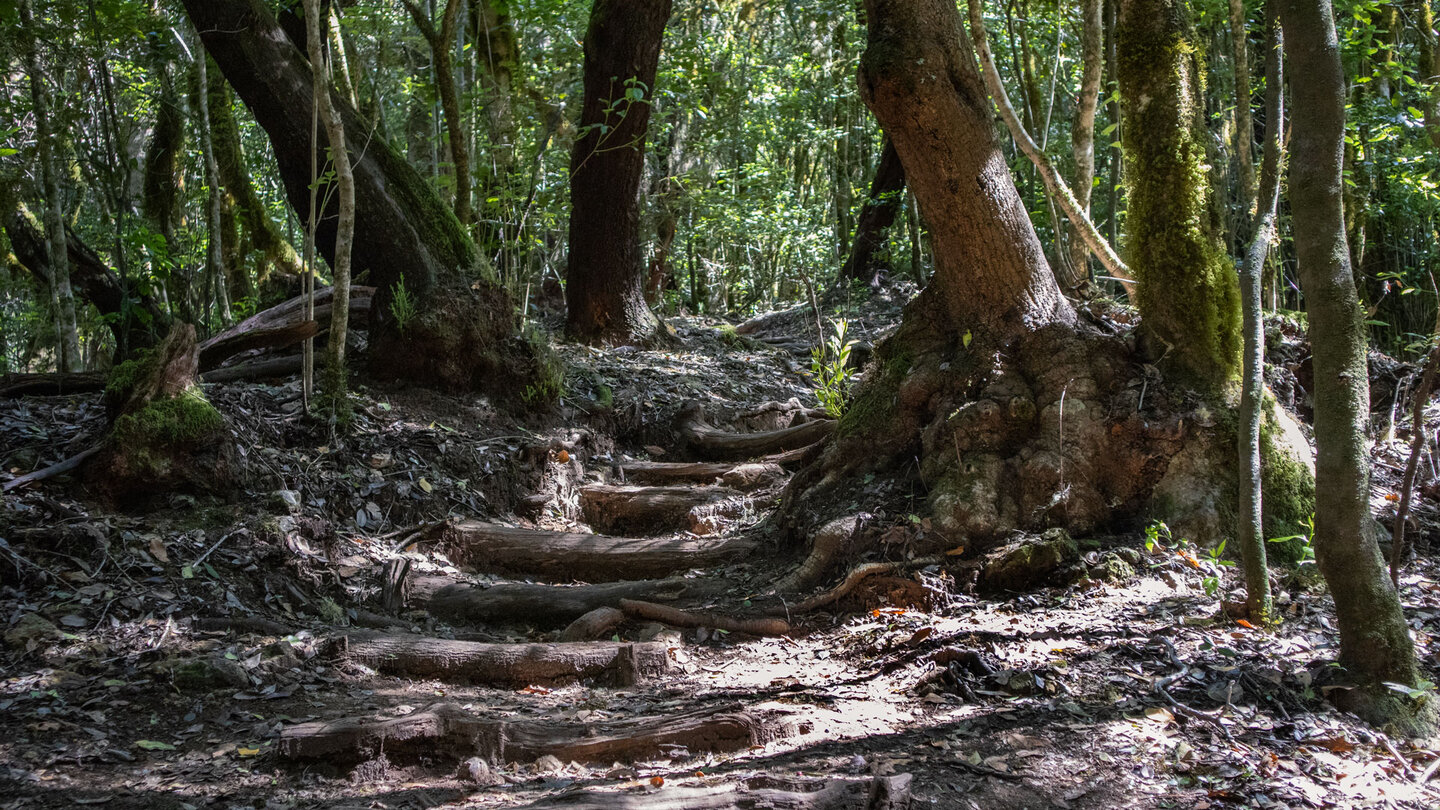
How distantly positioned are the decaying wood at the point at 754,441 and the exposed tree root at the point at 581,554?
5.23 ft

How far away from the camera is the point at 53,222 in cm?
693

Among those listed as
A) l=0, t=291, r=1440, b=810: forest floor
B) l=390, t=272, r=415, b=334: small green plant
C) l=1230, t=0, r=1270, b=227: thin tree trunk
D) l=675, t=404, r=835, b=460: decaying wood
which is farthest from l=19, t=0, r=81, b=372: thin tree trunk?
l=1230, t=0, r=1270, b=227: thin tree trunk

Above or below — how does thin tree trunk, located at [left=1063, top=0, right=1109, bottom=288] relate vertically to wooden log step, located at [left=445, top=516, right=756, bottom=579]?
above

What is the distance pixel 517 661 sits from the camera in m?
3.78

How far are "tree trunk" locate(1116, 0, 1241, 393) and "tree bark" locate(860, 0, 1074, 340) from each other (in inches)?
19.5

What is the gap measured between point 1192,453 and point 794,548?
206 cm

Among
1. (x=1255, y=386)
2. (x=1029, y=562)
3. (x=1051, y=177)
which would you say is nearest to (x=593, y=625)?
(x=1029, y=562)

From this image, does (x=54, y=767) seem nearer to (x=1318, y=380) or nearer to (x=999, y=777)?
(x=999, y=777)

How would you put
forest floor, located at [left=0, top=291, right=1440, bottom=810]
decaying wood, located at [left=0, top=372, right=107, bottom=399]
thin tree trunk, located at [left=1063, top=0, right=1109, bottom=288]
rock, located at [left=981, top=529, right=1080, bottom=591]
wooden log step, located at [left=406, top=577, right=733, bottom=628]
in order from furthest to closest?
1. thin tree trunk, located at [left=1063, top=0, right=1109, bottom=288]
2. decaying wood, located at [left=0, top=372, right=107, bottom=399]
3. wooden log step, located at [left=406, top=577, right=733, bottom=628]
4. rock, located at [left=981, top=529, right=1080, bottom=591]
5. forest floor, located at [left=0, top=291, right=1440, bottom=810]

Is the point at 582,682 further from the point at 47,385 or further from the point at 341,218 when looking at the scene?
the point at 47,385

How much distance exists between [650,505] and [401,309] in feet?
7.48

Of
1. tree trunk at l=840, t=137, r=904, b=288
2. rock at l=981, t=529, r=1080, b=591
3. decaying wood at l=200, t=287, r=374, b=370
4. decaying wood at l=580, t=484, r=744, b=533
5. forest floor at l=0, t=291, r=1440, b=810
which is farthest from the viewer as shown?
tree trunk at l=840, t=137, r=904, b=288

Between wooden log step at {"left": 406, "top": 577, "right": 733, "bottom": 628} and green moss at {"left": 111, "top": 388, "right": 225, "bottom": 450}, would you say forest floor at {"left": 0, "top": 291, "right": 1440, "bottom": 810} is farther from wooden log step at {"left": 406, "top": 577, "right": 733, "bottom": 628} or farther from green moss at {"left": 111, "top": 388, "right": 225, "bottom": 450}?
green moss at {"left": 111, "top": 388, "right": 225, "bottom": 450}

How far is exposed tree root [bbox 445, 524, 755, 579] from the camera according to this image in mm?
5062
